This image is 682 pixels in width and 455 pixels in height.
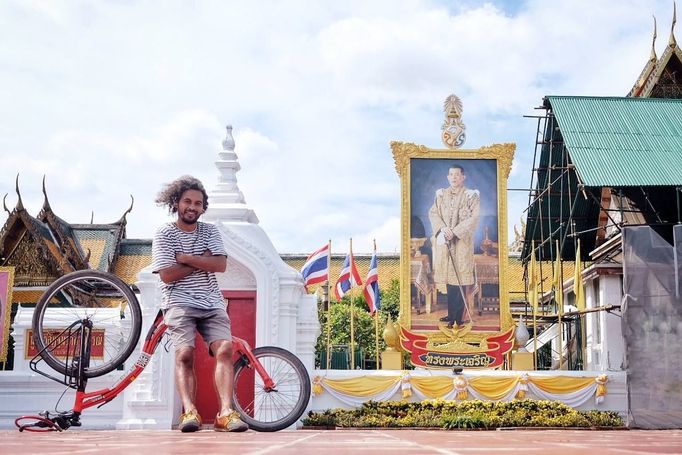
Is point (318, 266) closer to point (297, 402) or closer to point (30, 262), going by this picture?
point (297, 402)

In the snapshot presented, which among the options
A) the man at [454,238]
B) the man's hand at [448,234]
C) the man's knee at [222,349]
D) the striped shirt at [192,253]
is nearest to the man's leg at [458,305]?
the man at [454,238]

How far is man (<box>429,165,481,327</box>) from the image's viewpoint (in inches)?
523

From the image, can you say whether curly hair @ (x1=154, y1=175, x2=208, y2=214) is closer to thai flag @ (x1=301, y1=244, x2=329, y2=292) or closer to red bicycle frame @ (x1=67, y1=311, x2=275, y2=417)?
red bicycle frame @ (x1=67, y1=311, x2=275, y2=417)

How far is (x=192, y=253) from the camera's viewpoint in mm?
5203

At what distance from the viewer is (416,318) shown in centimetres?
1330

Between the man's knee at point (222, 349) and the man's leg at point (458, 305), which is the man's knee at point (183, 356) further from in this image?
the man's leg at point (458, 305)

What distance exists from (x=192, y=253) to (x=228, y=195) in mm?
6020

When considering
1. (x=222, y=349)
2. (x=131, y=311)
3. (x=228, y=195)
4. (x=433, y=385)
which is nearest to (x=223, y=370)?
(x=222, y=349)

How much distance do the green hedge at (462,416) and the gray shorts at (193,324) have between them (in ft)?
19.7

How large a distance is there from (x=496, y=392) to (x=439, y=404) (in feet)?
2.97

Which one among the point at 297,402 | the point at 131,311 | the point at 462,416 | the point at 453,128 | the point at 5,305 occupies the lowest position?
the point at 462,416

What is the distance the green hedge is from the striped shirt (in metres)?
6.09

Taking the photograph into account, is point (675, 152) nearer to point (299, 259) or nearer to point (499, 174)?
point (499, 174)

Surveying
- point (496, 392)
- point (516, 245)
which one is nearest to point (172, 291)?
point (496, 392)
